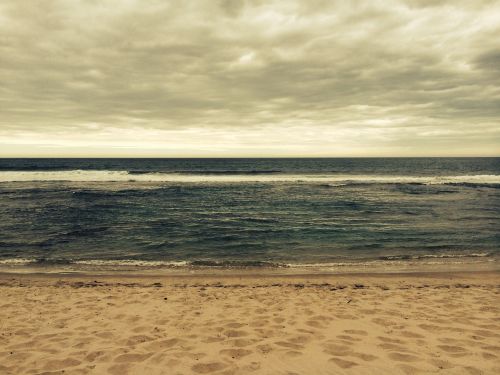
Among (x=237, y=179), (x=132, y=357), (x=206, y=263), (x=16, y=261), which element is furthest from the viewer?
(x=237, y=179)

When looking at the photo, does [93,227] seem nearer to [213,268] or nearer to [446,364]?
[213,268]

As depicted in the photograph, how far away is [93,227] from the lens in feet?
59.9

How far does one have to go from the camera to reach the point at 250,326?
643 centimetres

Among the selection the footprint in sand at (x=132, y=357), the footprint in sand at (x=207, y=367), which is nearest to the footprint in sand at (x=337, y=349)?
the footprint in sand at (x=207, y=367)

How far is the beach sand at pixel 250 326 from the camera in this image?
16.3 ft

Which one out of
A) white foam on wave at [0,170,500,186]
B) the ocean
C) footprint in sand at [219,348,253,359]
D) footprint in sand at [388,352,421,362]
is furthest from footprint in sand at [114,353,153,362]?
white foam on wave at [0,170,500,186]

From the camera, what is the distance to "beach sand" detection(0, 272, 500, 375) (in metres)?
4.96

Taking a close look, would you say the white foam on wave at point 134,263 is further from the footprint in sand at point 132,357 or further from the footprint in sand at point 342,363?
the footprint in sand at point 342,363

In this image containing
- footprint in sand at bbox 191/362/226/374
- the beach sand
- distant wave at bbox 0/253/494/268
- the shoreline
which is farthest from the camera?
distant wave at bbox 0/253/494/268

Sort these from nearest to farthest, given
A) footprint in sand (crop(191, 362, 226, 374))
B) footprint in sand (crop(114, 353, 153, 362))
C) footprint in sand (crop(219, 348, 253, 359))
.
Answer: footprint in sand (crop(191, 362, 226, 374))
footprint in sand (crop(114, 353, 153, 362))
footprint in sand (crop(219, 348, 253, 359))

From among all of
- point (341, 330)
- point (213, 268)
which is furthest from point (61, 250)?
point (341, 330)

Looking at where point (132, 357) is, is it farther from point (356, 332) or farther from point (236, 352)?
point (356, 332)

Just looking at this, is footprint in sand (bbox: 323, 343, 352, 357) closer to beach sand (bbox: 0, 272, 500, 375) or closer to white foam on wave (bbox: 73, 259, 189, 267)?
beach sand (bbox: 0, 272, 500, 375)

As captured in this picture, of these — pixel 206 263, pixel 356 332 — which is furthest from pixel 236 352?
pixel 206 263
